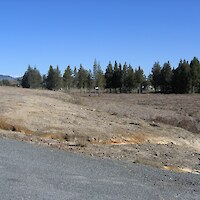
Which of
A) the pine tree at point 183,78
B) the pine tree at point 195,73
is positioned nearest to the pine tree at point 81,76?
the pine tree at point 183,78

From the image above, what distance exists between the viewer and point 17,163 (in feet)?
37.8

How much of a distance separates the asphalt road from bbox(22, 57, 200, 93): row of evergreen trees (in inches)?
3835

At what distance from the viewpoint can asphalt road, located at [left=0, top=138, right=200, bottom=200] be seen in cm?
876

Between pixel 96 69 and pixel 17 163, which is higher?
pixel 96 69

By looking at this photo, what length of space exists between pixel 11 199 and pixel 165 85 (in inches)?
4429

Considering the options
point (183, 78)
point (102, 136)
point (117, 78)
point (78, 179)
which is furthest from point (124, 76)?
point (78, 179)

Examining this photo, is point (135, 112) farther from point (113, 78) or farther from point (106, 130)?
point (113, 78)

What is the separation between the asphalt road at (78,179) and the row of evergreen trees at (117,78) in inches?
3835

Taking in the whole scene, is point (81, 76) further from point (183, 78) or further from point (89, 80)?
point (183, 78)

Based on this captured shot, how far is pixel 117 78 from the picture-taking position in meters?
118

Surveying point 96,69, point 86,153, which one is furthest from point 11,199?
point 96,69

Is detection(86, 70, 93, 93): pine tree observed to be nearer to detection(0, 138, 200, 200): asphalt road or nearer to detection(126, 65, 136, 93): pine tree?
detection(126, 65, 136, 93): pine tree

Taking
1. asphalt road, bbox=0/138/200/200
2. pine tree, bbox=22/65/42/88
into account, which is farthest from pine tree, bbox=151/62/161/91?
asphalt road, bbox=0/138/200/200

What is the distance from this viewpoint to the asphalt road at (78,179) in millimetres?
8758
